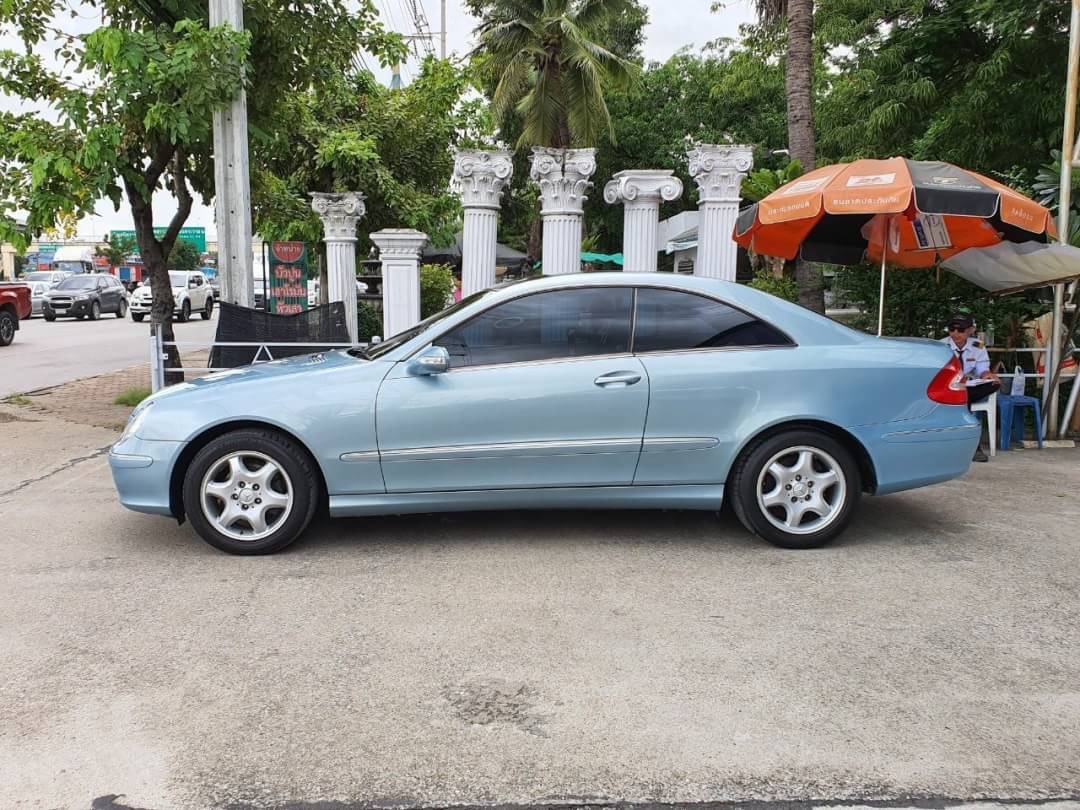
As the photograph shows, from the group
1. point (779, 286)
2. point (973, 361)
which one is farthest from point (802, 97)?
point (973, 361)

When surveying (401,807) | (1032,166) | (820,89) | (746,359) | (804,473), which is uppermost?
(820,89)

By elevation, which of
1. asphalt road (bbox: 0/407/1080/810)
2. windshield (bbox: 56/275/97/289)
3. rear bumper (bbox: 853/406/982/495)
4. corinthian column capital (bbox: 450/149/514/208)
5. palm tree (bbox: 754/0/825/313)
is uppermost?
palm tree (bbox: 754/0/825/313)

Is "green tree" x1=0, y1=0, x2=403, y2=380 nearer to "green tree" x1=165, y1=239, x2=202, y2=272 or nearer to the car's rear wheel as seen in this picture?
the car's rear wheel

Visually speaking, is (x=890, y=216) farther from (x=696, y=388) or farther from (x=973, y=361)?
(x=696, y=388)

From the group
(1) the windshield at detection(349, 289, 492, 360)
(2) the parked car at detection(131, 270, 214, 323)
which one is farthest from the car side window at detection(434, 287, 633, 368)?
(2) the parked car at detection(131, 270, 214, 323)

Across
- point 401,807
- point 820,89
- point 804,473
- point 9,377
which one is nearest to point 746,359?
point 804,473

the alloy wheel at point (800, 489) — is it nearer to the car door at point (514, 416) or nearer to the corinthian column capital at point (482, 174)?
the car door at point (514, 416)

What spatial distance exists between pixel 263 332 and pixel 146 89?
2452 millimetres

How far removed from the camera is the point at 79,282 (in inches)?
1158

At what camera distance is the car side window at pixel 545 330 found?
4.91 metres

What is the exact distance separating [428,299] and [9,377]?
813 centimetres

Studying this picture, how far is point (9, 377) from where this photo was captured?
1366cm

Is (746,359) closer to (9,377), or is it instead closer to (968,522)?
(968,522)

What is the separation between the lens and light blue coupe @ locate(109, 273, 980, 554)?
15.4ft
